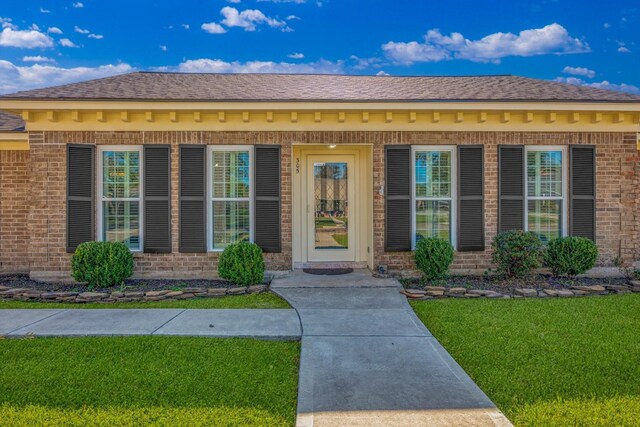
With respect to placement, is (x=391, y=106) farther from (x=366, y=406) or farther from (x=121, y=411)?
(x=121, y=411)

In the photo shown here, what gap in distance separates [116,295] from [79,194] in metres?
2.23

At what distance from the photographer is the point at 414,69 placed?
21.5 meters

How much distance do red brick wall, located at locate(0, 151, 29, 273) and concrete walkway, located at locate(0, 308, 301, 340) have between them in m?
3.12

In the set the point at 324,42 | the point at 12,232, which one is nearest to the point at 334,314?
the point at 12,232

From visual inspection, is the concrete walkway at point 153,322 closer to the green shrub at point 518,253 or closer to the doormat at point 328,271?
the doormat at point 328,271

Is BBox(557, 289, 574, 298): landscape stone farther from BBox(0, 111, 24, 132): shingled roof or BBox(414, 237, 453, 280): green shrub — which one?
BBox(0, 111, 24, 132): shingled roof

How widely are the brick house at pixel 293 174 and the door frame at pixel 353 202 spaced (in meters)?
0.25

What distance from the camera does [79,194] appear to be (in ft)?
22.3

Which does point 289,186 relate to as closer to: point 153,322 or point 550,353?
point 153,322

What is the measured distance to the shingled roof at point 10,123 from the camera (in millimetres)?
7459

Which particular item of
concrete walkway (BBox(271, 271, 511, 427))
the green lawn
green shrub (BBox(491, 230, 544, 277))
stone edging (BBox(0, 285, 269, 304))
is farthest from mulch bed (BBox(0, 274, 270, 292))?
green shrub (BBox(491, 230, 544, 277))

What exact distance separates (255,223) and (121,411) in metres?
4.52

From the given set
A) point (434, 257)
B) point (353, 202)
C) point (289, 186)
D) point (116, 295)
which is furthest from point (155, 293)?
point (434, 257)

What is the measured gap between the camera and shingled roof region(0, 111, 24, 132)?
24.5ft
